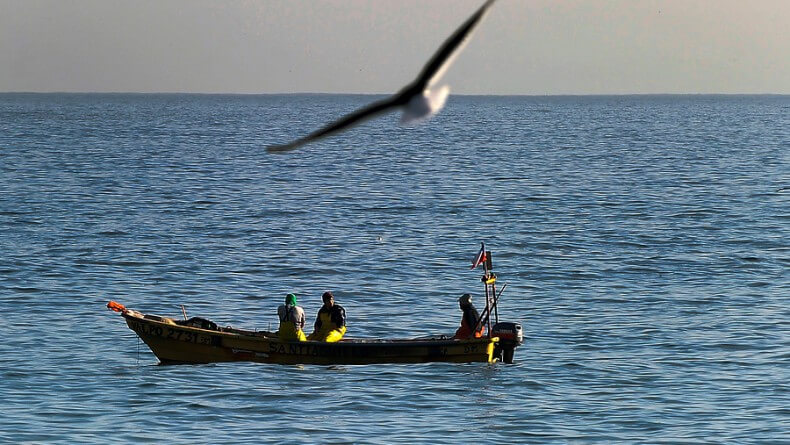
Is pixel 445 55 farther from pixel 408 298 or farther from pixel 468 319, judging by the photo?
pixel 408 298

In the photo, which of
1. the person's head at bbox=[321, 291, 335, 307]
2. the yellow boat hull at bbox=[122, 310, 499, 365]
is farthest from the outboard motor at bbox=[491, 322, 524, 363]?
the person's head at bbox=[321, 291, 335, 307]

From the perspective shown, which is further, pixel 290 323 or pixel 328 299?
pixel 290 323

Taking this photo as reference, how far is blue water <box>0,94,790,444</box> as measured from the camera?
19.6 meters

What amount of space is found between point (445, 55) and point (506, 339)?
19.8m

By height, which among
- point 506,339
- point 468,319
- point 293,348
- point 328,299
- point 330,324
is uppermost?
point 328,299

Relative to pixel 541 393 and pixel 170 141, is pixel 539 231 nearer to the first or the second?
pixel 541 393

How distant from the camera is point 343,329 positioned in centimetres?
2383

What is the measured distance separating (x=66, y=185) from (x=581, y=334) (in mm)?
50069

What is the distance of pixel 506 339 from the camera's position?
77.2ft

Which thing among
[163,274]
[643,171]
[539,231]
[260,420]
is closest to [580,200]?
[539,231]

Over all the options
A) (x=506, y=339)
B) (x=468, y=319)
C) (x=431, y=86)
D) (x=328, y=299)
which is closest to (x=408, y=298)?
(x=468, y=319)

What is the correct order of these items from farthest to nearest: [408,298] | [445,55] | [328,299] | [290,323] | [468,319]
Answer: [408,298] → [468,319] → [290,323] → [328,299] → [445,55]

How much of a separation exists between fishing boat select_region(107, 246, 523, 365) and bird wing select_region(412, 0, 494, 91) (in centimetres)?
1929

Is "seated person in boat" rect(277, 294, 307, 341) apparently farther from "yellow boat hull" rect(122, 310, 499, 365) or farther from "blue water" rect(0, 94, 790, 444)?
"blue water" rect(0, 94, 790, 444)
